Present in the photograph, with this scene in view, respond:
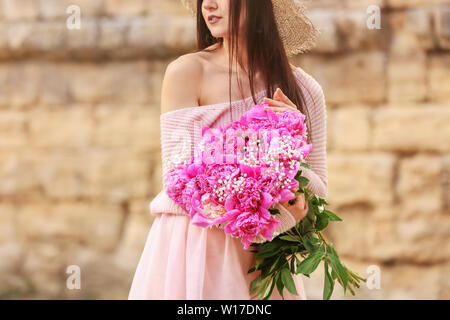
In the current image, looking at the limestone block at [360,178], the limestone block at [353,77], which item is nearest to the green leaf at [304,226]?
the limestone block at [360,178]

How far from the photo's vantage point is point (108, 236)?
5.32 m

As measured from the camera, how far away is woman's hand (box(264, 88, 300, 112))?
216 cm

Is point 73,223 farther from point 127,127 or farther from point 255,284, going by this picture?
point 255,284

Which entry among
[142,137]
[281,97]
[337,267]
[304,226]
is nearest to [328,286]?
[337,267]

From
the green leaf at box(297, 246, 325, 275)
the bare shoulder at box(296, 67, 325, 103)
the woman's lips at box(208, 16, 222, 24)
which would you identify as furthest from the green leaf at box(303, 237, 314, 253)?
the woman's lips at box(208, 16, 222, 24)

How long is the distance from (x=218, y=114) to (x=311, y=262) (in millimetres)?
541

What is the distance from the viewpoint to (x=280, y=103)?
7.18 feet

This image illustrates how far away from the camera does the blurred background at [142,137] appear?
16.1 feet

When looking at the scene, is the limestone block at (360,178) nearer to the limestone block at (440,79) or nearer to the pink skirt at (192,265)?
the limestone block at (440,79)

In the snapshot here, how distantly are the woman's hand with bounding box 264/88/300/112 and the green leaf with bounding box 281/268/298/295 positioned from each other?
502 millimetres

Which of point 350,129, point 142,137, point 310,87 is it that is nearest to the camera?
point 310,87

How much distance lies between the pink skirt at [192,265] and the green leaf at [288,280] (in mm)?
103
